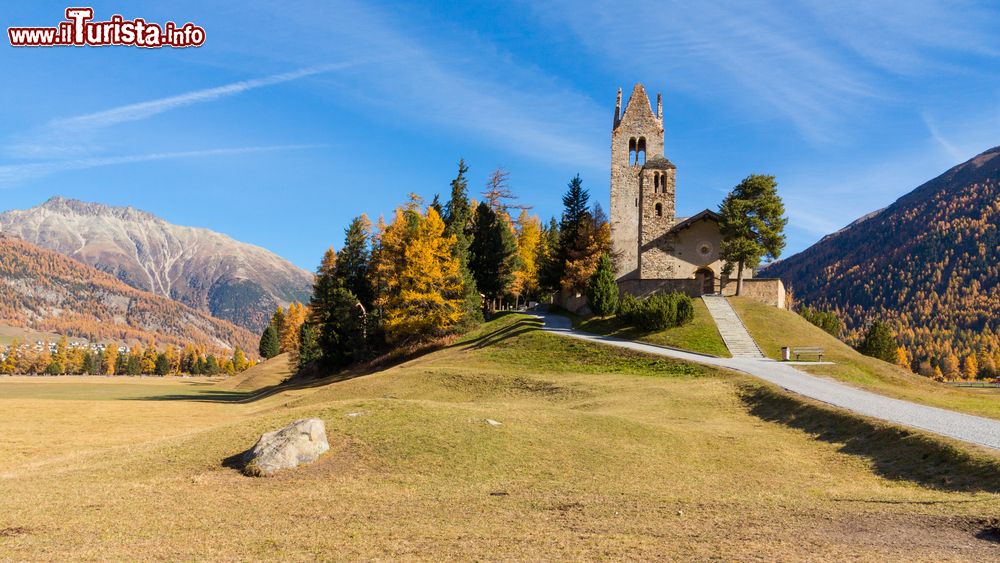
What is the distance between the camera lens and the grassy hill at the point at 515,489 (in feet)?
34.6

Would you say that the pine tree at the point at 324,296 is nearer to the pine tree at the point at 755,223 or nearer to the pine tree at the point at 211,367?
the pine tree at the point at 755,223

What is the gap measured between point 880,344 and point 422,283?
41452 millimetres

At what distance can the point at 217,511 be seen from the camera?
12.8 metres

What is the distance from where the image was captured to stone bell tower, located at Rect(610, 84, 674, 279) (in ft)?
201

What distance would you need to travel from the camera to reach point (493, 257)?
6856cm

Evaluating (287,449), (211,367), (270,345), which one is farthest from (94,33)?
(211,367)

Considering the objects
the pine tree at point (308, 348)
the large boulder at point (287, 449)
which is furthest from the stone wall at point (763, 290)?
the pine tree at point (308, 348)

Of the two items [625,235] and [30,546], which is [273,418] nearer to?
[30,546]

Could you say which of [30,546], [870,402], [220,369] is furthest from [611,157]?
[220,369]

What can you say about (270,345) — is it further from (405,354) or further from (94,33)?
(94,33)

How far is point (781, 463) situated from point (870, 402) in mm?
9609

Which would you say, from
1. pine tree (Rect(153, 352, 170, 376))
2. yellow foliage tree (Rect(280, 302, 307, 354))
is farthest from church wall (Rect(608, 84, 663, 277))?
pine tree (Rect(153, 352, 170, 376))

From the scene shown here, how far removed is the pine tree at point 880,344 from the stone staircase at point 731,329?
17353 mm

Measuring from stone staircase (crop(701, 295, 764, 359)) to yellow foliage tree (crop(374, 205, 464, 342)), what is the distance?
20.1m
